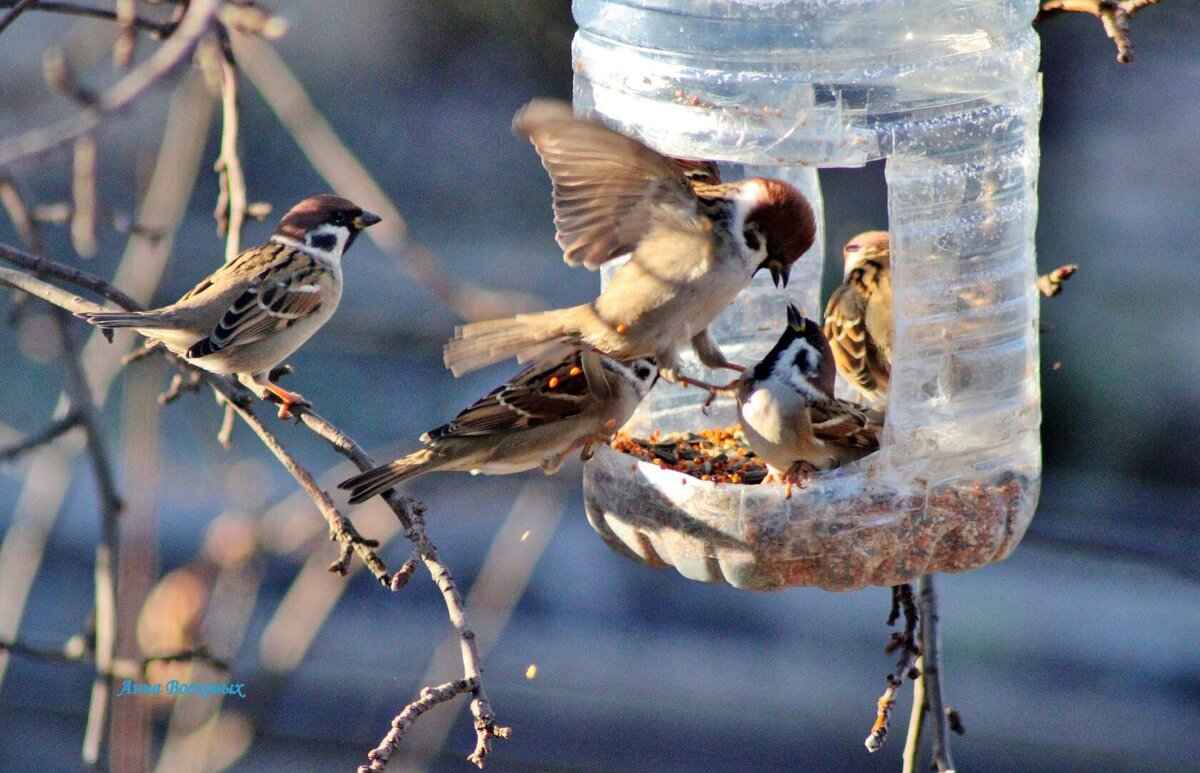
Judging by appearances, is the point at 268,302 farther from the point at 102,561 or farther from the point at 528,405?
the point at 102,561

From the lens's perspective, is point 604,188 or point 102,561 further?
point 102,561

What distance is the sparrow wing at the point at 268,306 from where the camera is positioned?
143 inches

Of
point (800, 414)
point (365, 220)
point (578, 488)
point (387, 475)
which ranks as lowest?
point (387, 475)

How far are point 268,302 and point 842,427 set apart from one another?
1.61 m

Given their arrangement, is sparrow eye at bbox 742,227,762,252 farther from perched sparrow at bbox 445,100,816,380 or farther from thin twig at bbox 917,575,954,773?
thin twig at bbox 917,575,954,773

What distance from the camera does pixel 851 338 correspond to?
325 centimetres

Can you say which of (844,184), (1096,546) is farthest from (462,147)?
(1096,546)

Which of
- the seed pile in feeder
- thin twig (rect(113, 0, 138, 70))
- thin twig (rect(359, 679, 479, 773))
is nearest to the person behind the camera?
thin twig (rect(359, 679, 479, 773))

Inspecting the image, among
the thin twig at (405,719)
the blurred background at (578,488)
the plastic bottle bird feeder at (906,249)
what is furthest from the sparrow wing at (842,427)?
the blurred background at (578,488)

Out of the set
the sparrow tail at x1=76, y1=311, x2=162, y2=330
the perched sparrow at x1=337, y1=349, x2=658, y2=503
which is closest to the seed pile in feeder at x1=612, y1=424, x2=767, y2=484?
the perched sparrow at x1=337, y1=349, x2=658, y2=503

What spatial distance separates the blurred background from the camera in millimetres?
5316

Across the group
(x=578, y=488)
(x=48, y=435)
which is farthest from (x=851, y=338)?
(x=578, y=488)

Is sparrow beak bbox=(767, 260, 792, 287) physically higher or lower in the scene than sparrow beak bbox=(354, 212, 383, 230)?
lower

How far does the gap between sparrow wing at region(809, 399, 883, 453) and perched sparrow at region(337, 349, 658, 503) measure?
437 millimetres
